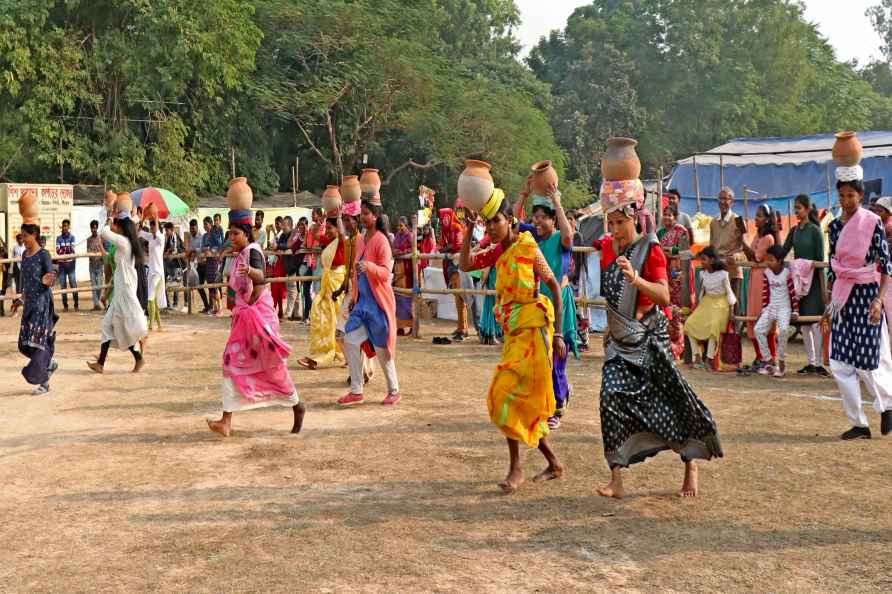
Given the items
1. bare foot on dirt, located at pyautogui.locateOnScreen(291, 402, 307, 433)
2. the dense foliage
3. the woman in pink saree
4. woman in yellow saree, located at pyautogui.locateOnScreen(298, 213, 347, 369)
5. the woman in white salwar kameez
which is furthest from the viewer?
the dense foliage

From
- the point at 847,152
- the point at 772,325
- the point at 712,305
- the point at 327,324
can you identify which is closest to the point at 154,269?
the point at 327,324

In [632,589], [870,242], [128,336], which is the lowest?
[632,589]

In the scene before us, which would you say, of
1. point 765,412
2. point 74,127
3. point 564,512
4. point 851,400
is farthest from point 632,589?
point 74,127

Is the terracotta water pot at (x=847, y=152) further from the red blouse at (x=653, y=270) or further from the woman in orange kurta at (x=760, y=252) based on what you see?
the woman in orange kurta at (x=760, y=252)

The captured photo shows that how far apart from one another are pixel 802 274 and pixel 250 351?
19.9 ft

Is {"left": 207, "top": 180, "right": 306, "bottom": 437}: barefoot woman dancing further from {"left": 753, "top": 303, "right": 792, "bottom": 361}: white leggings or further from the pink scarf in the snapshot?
{"left": 753, "top": 303, "right": 792, "bottom": 361}: white leggings

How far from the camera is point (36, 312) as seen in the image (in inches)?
372

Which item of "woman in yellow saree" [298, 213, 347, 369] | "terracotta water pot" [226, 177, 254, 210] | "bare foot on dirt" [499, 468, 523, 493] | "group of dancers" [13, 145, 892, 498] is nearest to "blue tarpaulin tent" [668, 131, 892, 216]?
"woman in yellow saree" [298, 213, 347, 369]

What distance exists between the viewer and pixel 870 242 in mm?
7273

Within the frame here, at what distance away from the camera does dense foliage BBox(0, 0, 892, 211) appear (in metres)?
29.5

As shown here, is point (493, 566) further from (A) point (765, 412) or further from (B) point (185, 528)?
(A) point (765, 412)

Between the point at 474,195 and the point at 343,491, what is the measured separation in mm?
1904

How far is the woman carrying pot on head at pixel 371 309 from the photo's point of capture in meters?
8.70

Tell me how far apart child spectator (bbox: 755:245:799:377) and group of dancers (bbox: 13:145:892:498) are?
9.20ft
